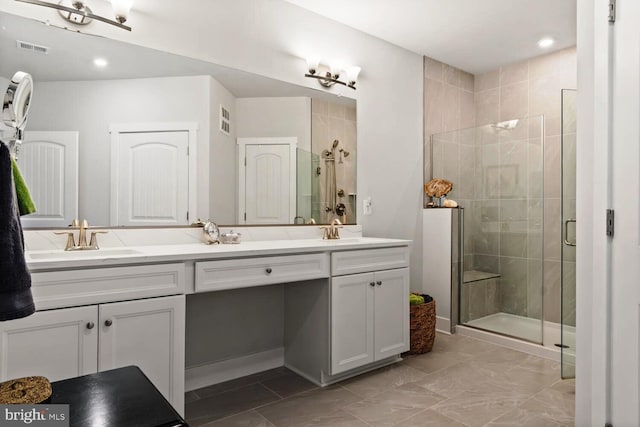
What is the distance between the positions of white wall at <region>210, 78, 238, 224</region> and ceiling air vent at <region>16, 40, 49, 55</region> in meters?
0.83

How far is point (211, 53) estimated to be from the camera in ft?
8.05

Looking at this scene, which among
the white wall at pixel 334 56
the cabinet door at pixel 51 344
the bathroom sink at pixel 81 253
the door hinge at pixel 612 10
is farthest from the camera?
the white wall at pixel 334 56

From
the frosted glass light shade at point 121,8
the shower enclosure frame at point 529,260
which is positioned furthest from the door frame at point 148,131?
the shower enclosure frame at point 529,260

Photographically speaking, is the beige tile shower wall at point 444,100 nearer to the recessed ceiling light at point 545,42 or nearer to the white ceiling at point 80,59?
the recessed ceiling light at point 545,42

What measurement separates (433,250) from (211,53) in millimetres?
2439

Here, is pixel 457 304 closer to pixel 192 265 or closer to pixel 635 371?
pixel 635 371

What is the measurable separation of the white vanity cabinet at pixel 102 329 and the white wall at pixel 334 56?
1309mm

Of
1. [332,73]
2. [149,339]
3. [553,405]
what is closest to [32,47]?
[149,339]

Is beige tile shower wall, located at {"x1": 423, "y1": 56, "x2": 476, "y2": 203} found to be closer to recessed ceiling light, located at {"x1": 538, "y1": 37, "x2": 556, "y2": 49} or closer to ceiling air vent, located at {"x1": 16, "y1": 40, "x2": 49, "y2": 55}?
recessed ceiling light, located at {"x1": 538, "y1": 37, "x2": 556, "y2": 49}

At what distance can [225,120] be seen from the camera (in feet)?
8.23

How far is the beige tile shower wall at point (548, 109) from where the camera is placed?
11.4ft

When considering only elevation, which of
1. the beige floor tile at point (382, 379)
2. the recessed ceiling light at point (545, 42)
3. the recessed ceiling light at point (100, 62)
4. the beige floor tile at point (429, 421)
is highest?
the recessed ceiling light at point (545, 42)

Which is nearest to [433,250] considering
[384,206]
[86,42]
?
[384,206]

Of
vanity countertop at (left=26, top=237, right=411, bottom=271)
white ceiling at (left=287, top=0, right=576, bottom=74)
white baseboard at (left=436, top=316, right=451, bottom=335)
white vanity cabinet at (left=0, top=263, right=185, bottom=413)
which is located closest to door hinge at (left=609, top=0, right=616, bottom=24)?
white ceiling at (left=287, top=0, right=576, bottom=74)
